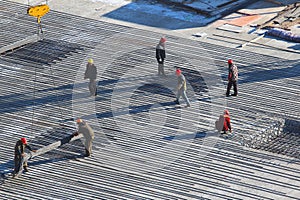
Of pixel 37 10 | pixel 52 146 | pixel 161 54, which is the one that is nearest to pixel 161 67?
pixel 161 54

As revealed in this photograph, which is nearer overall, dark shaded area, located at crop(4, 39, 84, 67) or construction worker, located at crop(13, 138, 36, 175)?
construction worker, located at crop(13, 138, 36, 175)

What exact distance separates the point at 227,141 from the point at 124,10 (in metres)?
12.7

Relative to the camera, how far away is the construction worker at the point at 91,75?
28359 mm

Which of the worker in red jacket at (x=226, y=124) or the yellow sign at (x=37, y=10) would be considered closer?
the worker in red jacket at (x=226, y=124)

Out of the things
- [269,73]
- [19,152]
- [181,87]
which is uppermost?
[181,87]

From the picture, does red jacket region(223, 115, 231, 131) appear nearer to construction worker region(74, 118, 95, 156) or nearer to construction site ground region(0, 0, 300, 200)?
construction site ground region(0, 0, 300, 200)

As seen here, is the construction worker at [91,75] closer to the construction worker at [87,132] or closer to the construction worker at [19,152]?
the construction worker at [87,132]

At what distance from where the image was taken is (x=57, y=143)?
82.8ft

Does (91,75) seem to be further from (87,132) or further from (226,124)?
(226,124)

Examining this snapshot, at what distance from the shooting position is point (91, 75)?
2838cm

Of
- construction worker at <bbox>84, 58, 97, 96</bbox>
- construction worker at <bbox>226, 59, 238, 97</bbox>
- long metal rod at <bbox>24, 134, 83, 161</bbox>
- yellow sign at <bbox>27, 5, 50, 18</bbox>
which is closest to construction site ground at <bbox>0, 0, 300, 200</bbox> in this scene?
long metal rod at <bbox>24, 134, 83, 161</bbox>

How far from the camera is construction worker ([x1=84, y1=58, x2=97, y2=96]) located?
2836 centimetres

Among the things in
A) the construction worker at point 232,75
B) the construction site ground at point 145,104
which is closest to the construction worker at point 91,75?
the construction site ground at point 145,104

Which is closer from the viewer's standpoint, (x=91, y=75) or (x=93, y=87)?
(x=91, y=75)
